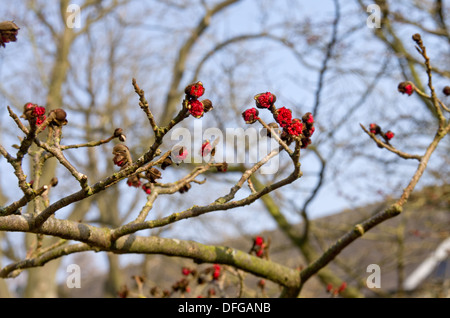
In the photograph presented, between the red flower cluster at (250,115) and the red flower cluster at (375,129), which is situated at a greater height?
the red flower cluster at (375,129)

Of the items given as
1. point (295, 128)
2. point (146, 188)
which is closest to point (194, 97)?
point (295, 128)

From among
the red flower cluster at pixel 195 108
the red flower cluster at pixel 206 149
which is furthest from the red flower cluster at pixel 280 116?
the red flower cluster at pixel 206 149

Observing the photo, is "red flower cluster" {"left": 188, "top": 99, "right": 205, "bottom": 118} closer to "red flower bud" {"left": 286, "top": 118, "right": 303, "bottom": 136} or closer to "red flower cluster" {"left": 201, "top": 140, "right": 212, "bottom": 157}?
"red flower bud" {"left": 286, "top": 118, "right": 303, "bottom": 136}

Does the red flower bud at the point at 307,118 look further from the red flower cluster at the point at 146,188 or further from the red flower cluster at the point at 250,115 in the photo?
the red flower cluster at the point at 146,188

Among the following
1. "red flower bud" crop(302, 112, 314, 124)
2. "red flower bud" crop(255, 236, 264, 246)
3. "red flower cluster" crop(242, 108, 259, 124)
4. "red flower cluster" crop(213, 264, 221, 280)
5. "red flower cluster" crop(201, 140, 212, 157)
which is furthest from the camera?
"red flower cluster" crop(213, 264, 221, 280)

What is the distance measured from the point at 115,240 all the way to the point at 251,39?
9.87m

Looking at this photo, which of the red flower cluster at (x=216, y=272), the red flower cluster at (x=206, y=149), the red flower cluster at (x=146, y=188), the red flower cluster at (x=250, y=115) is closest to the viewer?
the red flower cluster at (x=250, y=115)

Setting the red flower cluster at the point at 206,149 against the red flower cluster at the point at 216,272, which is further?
the red flower cluster at the point at 216,272

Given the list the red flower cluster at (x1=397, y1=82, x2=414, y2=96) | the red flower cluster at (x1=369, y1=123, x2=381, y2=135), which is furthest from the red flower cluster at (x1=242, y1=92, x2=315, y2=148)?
the red flower cluster at (x1=397, y1=82, x2=414, y2=96)

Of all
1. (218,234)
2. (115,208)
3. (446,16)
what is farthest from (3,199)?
(446,16)

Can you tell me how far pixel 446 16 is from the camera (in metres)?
7.46

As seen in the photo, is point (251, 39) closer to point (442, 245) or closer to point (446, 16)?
point (446, 16)

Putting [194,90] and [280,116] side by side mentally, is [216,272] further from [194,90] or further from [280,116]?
[194,90]

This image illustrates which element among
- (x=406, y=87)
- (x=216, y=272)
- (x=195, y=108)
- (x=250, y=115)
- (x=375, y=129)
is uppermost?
(x=406, y=87)
